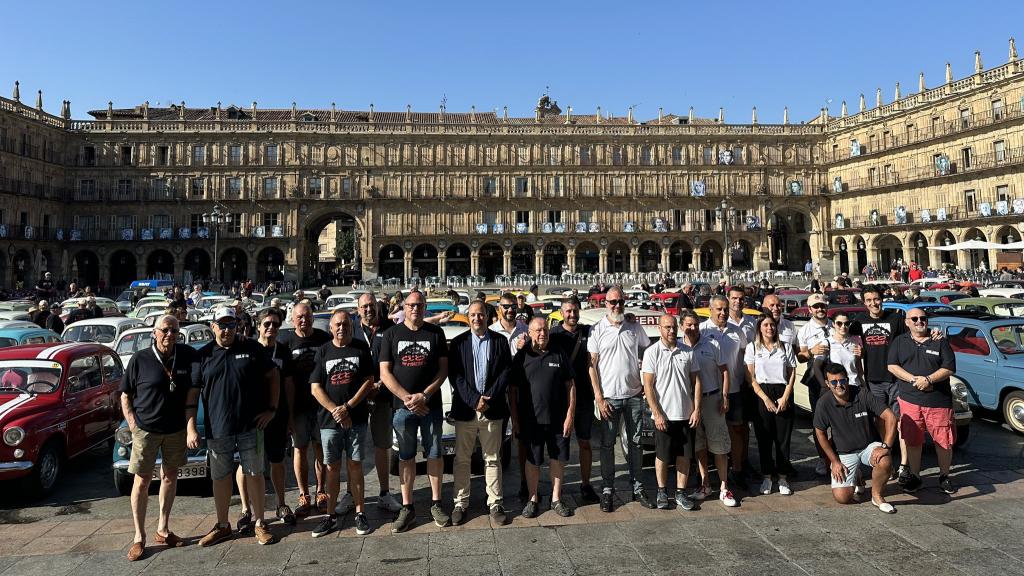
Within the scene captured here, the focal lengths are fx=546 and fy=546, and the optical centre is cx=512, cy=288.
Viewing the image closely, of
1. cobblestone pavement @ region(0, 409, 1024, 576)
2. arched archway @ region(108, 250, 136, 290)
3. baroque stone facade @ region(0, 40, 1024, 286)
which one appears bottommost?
cobblestone pavement @ region(0, 409, 1024, 576)

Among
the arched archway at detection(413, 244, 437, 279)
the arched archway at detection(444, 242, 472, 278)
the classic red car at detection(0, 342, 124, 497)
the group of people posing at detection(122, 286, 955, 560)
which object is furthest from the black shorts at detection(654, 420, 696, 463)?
the arched archway at detection(413, 244, 437, 279)

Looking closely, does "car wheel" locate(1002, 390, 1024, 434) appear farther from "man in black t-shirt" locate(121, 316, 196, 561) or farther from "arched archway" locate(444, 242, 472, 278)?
"arched archway" locate(444, 242, 472, 278)

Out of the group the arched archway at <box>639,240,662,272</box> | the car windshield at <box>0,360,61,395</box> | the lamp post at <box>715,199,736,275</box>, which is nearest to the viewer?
the car windshield at <box>0,360,61,395</box>

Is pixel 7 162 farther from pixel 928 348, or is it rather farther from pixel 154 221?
pixel 928 348

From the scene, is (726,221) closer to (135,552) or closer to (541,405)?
(541,405)

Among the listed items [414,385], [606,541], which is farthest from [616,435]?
[414,385]

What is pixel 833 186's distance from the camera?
50.0m

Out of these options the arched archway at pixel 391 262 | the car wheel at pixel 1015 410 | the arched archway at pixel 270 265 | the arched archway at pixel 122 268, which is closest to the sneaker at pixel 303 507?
the car wheel at pixel 1015 410

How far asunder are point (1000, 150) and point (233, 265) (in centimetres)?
5984

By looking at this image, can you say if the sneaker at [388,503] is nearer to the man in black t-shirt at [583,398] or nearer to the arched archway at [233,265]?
the man in black t-shirt at [583,398]

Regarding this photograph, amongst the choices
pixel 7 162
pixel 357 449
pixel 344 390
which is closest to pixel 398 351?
pixel 344 390

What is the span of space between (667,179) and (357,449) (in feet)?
159

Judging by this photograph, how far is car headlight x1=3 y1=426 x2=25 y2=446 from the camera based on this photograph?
5.59m

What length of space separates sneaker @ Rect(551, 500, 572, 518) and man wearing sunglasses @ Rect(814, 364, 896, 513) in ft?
8.49
